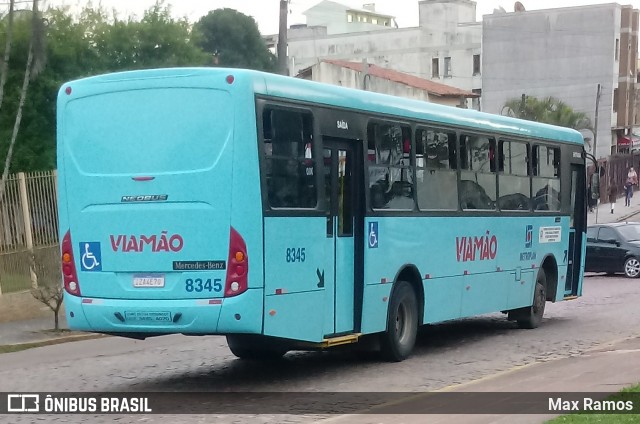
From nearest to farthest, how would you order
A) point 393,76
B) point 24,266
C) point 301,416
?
point 301,416
point 24,266
point 393,76

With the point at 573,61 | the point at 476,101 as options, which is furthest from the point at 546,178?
the point at 476,101

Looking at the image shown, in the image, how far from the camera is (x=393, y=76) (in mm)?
63344

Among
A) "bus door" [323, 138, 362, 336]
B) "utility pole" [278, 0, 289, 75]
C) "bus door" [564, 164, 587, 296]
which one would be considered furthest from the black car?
"bus door" [323, 138, 362, 336]

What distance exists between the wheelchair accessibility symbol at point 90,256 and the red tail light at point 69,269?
16 cm

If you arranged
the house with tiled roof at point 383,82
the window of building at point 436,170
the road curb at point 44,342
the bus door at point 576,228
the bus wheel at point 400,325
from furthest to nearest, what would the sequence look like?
the house with tiled roof at point 383,82 < the bus door at point 576,228 < the road curb at point 44,342 < the window of building at point 436,170 < the bus wheel at point 400,325

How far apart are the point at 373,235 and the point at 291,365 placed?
2135 millimetres

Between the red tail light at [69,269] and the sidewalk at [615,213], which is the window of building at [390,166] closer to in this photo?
the red tail light at [69,269]

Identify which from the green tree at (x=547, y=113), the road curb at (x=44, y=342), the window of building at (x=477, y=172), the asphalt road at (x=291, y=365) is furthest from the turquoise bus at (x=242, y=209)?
the green tree at (x=547, y=113)

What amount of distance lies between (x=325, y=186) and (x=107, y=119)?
8.16 ft

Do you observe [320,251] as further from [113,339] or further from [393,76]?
[393,76]

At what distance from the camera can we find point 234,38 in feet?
216

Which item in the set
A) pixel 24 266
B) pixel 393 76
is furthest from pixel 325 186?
pixel 393 76

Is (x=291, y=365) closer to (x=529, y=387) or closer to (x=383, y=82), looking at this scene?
(x=529, y=387)

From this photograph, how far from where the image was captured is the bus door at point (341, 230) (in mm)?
12016
